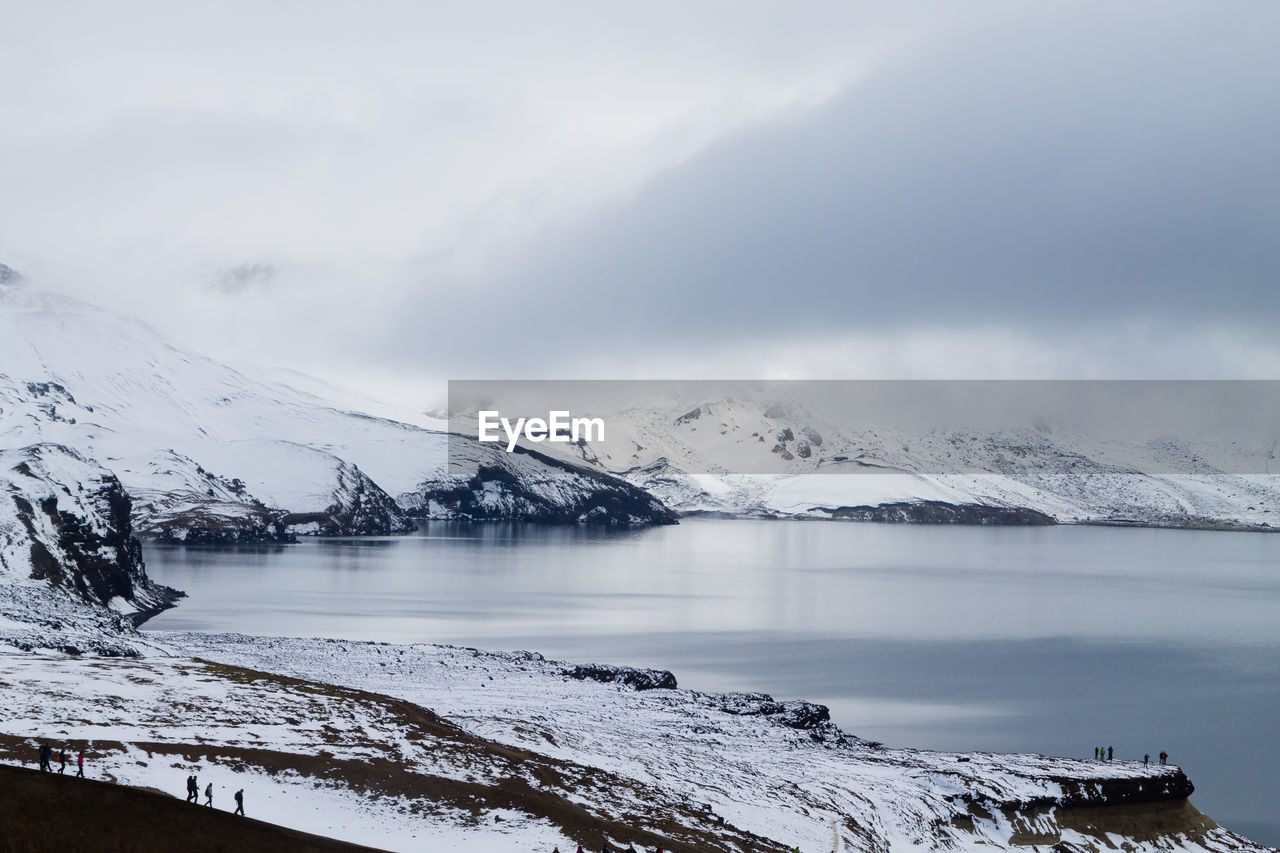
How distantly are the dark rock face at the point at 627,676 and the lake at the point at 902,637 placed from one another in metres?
7.56

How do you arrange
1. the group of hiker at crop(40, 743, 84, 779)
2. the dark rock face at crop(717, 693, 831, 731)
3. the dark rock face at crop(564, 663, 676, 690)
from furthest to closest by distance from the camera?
the dark rock face at crop(564, 663, 676, 690) < the dark rock face at crop(717, 693, 831, 731) < the group of hiker at crop(40, 743, 84, 779)

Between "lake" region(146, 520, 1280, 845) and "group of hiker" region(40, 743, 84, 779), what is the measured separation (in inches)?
1954

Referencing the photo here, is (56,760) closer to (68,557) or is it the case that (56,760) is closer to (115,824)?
(115,824)

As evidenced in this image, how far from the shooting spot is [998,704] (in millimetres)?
83812

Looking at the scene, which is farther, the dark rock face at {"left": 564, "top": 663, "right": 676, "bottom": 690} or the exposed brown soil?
the dark rock face at {"left": 564, "top": 663, "right": 676, "bottom": 690}

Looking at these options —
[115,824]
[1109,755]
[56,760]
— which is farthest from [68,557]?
[1109,755]

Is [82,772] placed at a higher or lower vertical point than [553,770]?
higher

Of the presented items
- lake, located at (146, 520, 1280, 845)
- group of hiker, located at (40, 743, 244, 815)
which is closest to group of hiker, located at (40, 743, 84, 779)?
group of hiker, located at (40, 743, 244, 815)

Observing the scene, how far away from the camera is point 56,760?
3741 centimetres

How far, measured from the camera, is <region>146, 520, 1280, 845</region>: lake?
245ft

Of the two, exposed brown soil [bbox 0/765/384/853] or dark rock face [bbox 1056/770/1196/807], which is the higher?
exposed brown soil [bbox 0/765/384/853]

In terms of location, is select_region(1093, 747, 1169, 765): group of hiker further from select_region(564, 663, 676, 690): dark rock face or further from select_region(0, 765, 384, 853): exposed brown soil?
select_region(0, 765, 384, 853): exposed brown soil

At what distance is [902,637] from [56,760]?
9850 cm

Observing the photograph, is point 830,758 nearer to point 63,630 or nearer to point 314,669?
point 314,669
